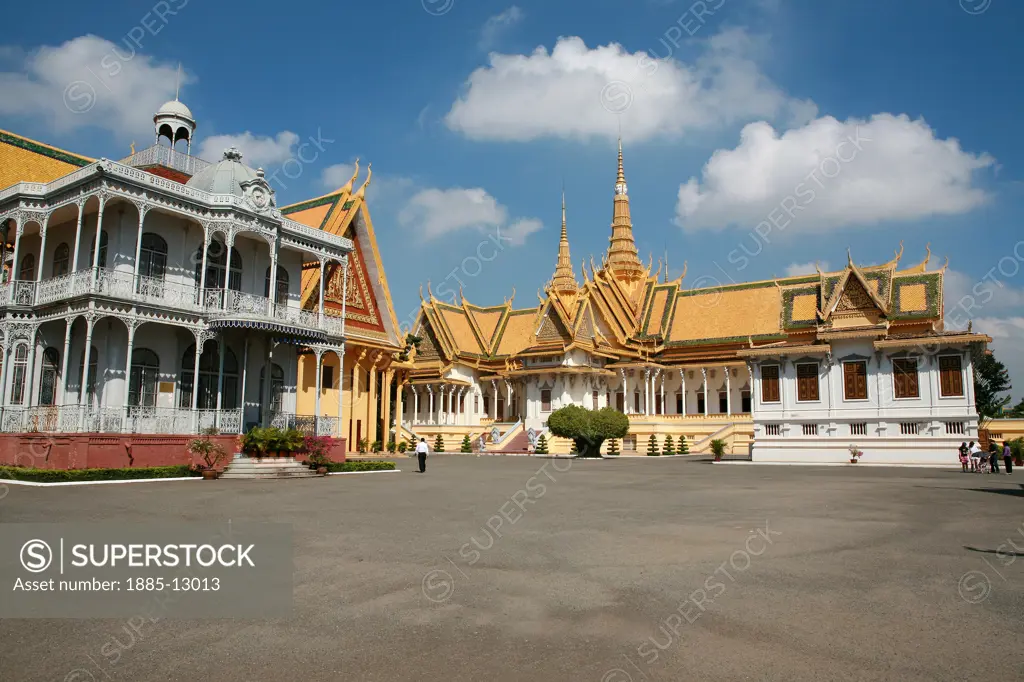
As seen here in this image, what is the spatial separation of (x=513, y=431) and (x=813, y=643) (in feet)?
132

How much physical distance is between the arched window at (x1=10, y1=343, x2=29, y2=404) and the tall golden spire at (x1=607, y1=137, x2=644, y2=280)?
43374mm

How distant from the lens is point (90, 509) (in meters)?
11.0

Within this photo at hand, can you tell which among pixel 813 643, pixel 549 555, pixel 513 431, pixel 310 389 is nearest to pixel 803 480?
pixel 549 555

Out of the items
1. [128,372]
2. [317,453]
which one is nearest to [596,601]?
[317,453]

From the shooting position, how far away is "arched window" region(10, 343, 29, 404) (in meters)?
20.8

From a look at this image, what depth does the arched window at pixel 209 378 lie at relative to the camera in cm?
2159

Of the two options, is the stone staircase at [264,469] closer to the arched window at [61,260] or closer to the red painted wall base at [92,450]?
the red painted wall base at [92,450]

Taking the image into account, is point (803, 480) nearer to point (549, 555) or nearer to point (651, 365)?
point (549, 555)

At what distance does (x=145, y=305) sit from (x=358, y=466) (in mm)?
7744

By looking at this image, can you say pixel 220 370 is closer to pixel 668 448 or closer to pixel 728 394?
pixel 668 448

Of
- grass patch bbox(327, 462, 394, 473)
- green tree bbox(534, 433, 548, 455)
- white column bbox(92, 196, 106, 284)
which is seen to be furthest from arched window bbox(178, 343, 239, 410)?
green tree bbox(534, 433, 548, 455)

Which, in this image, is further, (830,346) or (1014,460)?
(830,346)

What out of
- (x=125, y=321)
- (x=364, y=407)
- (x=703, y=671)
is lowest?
(x=703, y=671)

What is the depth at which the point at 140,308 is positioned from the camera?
760 inches
